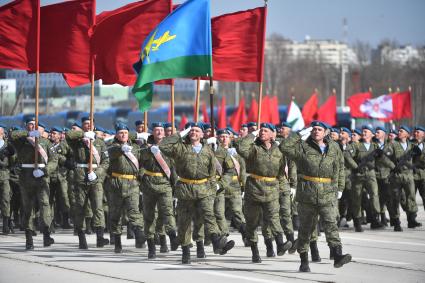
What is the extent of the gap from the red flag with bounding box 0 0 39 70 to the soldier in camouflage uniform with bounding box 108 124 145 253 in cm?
262

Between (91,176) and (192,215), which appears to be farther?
(91,176)

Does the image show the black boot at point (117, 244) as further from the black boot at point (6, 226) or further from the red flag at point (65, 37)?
the black boot at point (6, 226)

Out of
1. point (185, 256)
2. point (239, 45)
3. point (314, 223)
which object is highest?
point (239, 45)

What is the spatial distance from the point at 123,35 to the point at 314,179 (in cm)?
497

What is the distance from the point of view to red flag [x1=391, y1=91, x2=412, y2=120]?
3462 centimetres

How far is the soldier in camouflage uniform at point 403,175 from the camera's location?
21.2 meters

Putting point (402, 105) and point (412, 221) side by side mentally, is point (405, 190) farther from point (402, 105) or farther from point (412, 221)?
point (402, 105)

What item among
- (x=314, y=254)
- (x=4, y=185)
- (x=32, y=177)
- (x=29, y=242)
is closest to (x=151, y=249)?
(x=29, y=242)

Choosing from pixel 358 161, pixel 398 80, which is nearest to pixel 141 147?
pixel 358 161

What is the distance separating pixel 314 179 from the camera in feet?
47.5

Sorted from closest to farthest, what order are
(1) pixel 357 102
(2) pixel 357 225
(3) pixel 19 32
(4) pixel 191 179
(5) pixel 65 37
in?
1. (4) pixel 191 179
2. (3) pixel 19 32
3. (5) pixel 65 37
4. (2) pixel 357 225
5. (1) pixel 357 102

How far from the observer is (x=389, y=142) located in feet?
71.7

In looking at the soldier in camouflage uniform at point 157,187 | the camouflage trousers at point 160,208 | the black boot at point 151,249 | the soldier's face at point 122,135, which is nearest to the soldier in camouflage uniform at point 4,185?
the soldier's face at point 122,135

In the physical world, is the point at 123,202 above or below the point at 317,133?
below
